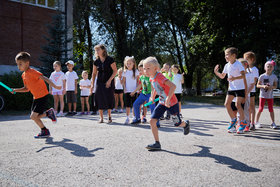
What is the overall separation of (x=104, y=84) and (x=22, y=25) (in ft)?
49.7

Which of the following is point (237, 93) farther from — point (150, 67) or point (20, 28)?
point (20, 28)

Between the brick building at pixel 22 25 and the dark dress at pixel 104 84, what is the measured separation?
1200cm

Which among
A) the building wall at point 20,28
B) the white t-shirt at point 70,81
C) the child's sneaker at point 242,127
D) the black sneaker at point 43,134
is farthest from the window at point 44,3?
the child's sneaker at point 242,127

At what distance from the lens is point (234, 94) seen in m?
5.79

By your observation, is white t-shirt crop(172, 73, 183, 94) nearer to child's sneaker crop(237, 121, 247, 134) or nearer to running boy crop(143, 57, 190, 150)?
child's sneaker crop(237, 121, 247, 134)

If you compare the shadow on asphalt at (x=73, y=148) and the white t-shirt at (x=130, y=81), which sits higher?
the white t-shirt at (x=130, y=81)

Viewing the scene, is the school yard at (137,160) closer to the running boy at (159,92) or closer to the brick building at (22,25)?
the running boy at (159,92)

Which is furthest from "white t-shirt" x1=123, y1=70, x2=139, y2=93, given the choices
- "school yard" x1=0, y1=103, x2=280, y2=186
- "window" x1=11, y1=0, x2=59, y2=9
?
"window" x1=11, y1=0, x2=59, y2=9

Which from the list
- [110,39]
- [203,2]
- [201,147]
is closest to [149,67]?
[201,147]

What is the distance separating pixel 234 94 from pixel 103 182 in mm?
4107

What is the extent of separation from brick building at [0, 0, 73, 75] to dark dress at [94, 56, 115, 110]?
12.0 meters

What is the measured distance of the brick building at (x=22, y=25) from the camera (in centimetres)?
1819

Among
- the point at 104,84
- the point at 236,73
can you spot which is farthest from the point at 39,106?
the point at 236,73

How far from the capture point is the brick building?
716 inches
